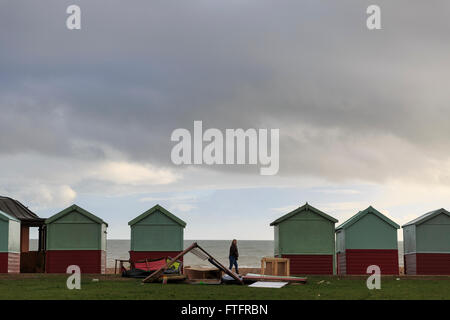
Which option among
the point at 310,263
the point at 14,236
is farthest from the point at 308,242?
the point at 14,236

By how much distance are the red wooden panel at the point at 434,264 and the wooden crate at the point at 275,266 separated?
944 centimetres

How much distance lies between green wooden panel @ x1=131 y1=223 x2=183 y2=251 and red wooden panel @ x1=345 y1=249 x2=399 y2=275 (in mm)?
9213

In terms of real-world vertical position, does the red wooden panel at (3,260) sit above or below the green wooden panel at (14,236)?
below

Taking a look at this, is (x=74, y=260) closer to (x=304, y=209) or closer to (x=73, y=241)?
(x=73, y=241)

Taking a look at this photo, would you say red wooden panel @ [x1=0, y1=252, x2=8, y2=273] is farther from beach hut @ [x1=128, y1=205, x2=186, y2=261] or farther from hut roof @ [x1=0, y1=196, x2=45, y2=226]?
beach hut @ [x1=128, y1=205, x2=186, y2=261]

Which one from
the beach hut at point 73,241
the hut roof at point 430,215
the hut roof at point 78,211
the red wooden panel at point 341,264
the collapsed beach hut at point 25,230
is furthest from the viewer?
the collapsed beach hut at point 25,230

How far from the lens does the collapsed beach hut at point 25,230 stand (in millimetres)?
41625

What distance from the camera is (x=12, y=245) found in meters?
39.1

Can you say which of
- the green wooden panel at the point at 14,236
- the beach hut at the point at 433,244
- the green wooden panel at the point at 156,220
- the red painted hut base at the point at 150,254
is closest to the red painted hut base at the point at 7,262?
the green wooden panel at the point at 14,236

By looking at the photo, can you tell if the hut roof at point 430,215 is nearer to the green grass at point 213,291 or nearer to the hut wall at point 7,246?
the green grass at point 213,291

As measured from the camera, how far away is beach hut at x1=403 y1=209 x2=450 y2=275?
39.4m

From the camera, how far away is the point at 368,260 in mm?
39094
